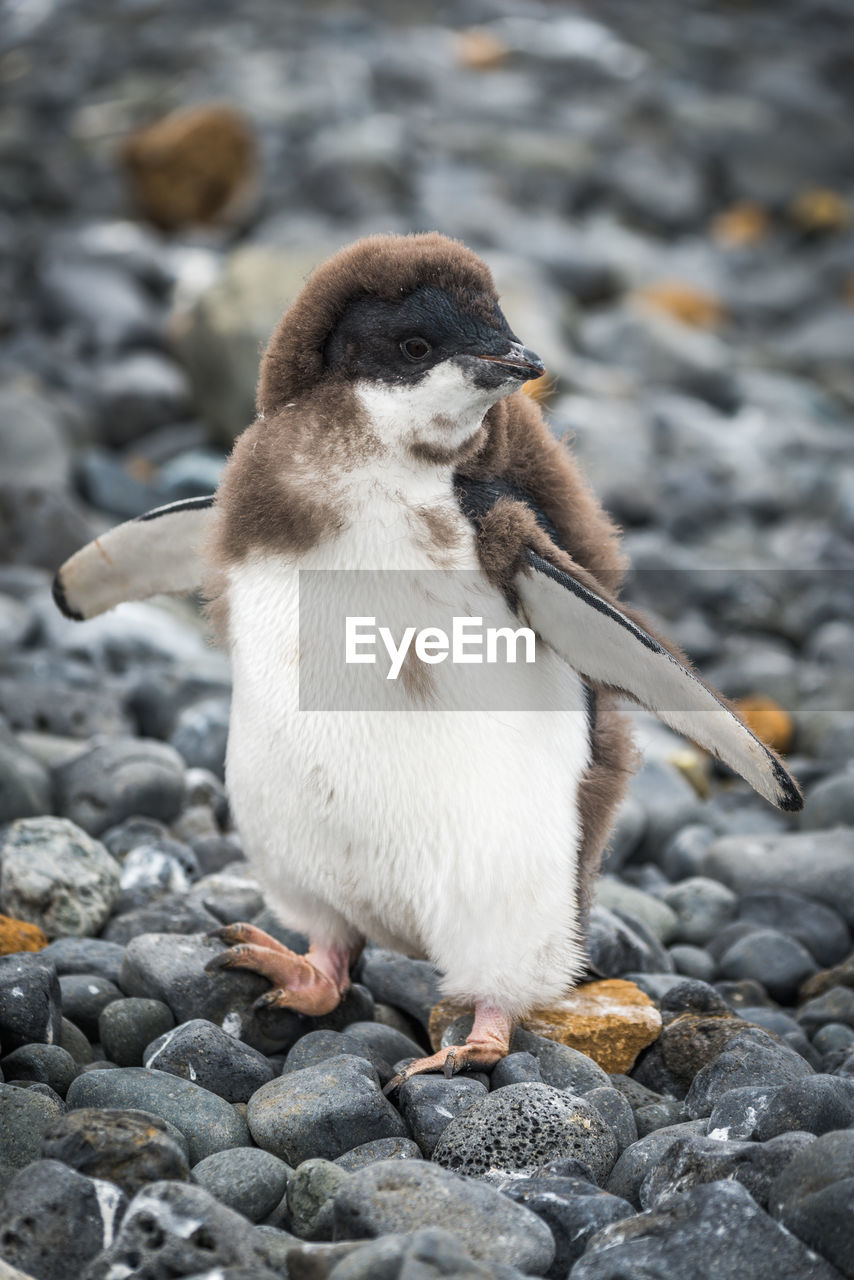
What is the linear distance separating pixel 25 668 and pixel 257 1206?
2464 millimetres

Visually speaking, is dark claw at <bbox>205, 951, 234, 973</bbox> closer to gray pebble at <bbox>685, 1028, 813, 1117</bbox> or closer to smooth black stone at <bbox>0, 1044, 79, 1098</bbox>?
smooth black stone at <bbox>0, 1044, 79, 1098</bbox>

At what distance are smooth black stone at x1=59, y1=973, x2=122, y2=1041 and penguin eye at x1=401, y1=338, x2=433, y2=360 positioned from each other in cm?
127

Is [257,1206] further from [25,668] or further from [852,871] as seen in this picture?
[25,668]

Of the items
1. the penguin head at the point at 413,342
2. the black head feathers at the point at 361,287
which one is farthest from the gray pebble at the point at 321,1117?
the black head feathers at the point at 361,287

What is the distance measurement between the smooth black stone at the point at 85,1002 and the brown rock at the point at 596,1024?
23.9 inches

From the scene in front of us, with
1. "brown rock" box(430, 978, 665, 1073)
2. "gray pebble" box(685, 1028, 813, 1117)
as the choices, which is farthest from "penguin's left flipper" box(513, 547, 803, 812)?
"brown rock" box(430, 978, 665, 1073)

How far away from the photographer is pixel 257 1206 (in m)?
1.96

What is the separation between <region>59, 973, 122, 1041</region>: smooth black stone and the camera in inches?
98.1

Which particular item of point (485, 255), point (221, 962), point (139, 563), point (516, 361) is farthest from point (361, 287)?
point (485, 255)

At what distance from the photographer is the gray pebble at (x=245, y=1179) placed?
76.6 inches

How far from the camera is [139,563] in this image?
2.91 meters

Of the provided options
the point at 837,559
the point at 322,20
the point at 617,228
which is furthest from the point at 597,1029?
the point at 322,20

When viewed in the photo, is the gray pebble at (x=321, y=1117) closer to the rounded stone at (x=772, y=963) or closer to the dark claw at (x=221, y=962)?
the dark claw at (x=221, y=962)

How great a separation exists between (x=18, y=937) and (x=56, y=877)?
0.69 feet
